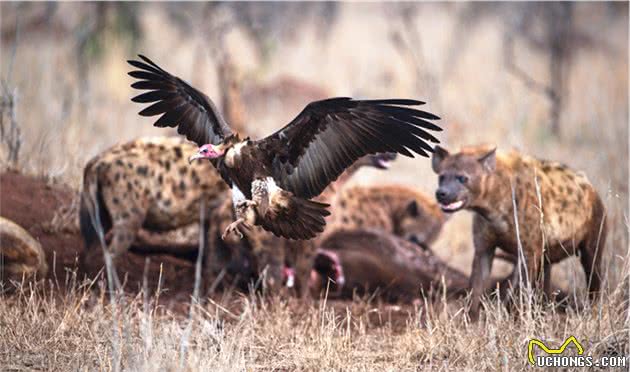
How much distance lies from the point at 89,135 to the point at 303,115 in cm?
670

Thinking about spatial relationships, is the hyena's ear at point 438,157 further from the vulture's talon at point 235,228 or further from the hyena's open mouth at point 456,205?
the vulture's talon at point 235,228

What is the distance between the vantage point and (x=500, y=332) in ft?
16.5

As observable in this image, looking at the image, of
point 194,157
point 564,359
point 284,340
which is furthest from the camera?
point 284,340

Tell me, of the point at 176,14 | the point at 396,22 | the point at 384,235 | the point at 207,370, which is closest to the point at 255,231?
the point at 384,235

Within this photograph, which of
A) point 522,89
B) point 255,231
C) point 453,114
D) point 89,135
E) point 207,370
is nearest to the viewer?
point 207,370

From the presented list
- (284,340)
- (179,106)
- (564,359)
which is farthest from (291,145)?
(564,359)

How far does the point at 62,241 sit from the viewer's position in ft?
23.8

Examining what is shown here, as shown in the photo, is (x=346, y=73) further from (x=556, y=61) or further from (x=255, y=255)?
(x=255, y=255)

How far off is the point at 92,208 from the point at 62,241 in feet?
1.48

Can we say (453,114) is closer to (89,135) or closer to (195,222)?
(89,135)

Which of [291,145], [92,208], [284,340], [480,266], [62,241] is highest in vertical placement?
[291,145]

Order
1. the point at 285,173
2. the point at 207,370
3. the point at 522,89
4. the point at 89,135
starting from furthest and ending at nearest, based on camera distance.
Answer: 1. the point at 522,89
2. the point at 89,135
3. the point at 285,173
4. the point at 207,370

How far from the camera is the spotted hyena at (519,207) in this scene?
614cm

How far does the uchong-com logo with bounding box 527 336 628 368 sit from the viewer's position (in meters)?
4.73
